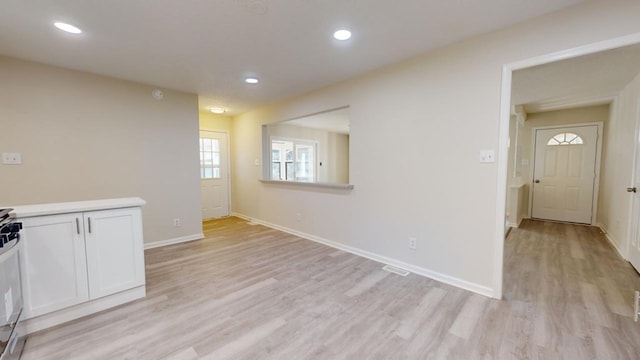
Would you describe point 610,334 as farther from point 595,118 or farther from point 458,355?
point 595,118

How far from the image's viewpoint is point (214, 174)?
19.3 feet

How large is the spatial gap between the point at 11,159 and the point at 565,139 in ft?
29.8

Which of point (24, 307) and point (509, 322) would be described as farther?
point (509, 322)

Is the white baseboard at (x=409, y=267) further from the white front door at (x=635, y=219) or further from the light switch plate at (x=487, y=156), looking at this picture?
the white front door at (x=635, y=219)

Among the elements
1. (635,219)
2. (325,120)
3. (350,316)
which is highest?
(325,120)

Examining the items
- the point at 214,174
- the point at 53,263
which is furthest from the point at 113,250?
the point at 214,174

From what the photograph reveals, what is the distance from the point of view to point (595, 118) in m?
5.13

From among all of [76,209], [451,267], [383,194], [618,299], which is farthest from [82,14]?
[618,299]

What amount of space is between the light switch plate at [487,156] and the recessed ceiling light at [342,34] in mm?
1638

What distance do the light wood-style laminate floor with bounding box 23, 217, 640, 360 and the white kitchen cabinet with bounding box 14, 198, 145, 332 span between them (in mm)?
143

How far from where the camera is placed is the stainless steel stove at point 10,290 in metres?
1.44

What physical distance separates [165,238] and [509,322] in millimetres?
4342

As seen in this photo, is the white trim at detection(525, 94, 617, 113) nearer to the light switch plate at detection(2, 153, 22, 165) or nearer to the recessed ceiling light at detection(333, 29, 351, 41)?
the recessed ceiling light at detection(333, 29, 351, 41)

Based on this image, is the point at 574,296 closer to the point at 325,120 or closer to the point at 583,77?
the point at 583,77
